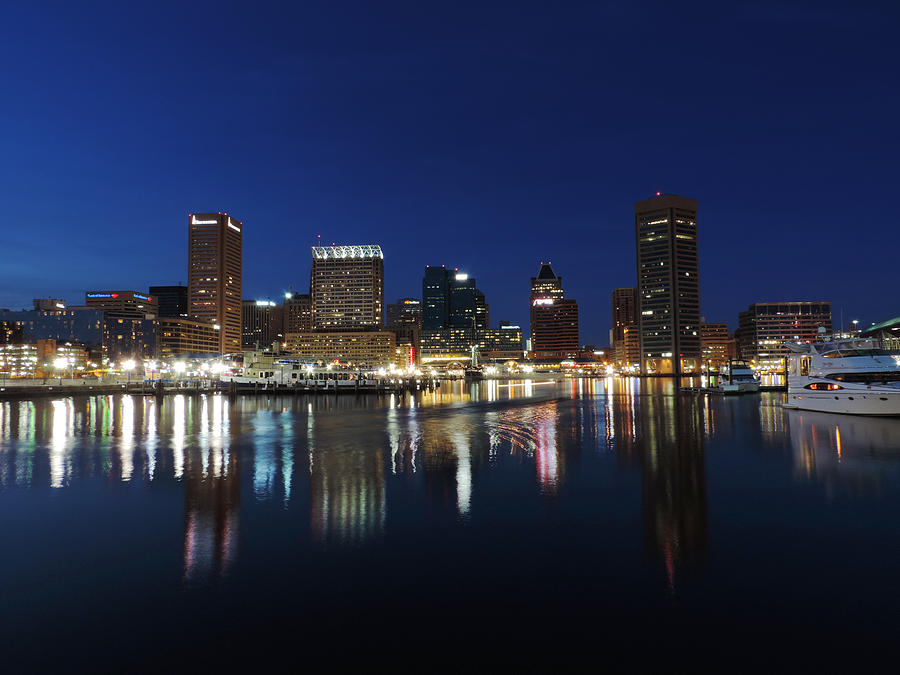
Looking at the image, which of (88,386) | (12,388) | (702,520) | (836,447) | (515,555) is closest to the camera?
(515,555)

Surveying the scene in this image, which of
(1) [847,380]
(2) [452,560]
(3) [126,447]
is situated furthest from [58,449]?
(1) [847,380]

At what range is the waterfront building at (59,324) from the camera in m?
171

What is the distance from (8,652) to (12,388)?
104 metres

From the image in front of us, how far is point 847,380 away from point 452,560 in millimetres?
45731

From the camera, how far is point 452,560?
11141 millimetres

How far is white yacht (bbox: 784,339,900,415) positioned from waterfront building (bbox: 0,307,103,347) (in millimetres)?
196130

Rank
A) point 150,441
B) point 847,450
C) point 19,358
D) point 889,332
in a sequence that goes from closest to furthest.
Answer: point 847,450 → point 150,441 → point 889,332 → point 19,358

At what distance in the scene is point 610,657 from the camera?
7496 mm

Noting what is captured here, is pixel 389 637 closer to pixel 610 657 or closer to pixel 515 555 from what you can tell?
pixel 610 657

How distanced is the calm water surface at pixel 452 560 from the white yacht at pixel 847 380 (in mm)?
18565

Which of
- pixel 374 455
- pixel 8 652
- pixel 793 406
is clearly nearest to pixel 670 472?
A: pixel 374 455

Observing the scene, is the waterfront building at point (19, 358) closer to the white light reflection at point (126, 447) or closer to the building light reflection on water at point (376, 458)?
the building light reflection on water at point (376, 458)

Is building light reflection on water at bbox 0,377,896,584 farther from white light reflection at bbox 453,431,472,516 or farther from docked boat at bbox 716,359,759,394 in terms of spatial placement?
docked boat at bbox 716,359,759,394

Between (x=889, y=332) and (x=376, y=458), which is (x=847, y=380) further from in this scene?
(x=376, y=458)
